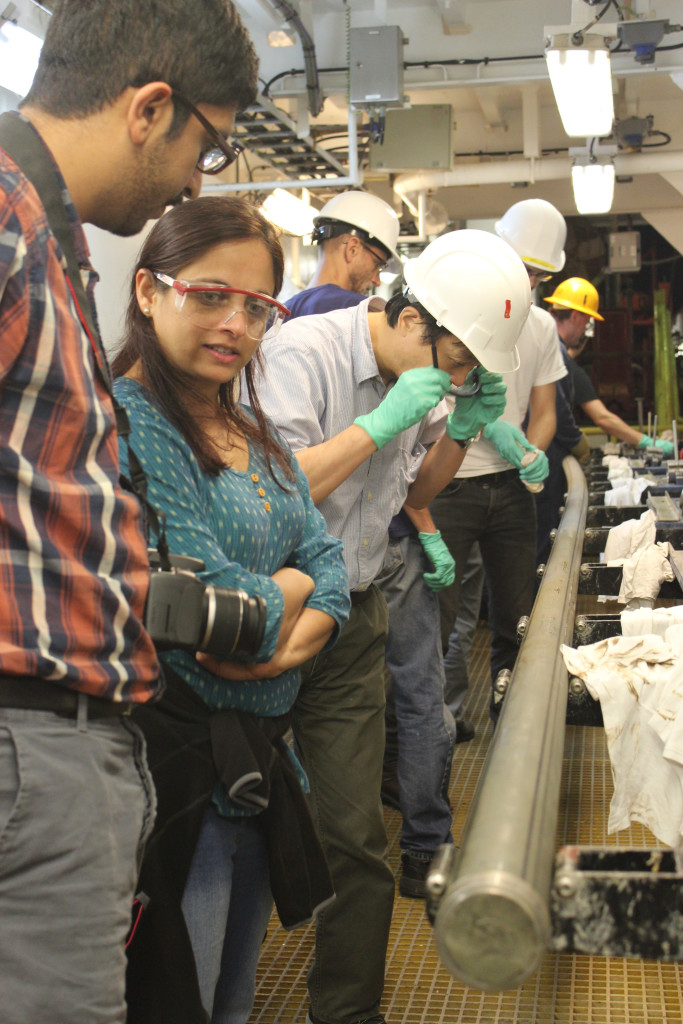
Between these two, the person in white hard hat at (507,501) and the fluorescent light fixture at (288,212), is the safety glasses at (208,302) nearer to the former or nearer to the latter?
the person in white hard hat at (507,501)

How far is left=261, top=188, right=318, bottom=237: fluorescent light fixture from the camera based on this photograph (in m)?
5.62

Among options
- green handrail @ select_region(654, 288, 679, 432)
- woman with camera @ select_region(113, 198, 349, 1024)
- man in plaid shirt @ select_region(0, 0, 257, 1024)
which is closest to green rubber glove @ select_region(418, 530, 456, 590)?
woman with camera @ select_region(113, 198, 349, 1024)

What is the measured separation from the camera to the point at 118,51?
105 cm

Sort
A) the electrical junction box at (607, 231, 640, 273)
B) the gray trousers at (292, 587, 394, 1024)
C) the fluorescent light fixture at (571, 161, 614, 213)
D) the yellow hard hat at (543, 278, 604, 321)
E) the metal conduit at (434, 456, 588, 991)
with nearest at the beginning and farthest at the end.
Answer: the metal conduit at (434, 456, 588, 991)
the gray trousers at (292, 587, 394, 1024)
the yellow hard hat at (543, 278, 604, 321)
the fluorescent light fixture at (571, 161, 614, 213)
the electrical junction box at (607, 231, 640, 273)

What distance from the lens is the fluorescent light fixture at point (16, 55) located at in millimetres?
2855

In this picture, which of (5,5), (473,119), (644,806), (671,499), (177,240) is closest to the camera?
(644,806)

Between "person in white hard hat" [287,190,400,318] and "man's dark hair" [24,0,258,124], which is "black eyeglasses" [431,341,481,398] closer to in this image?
"person in white hard hat" [287,190,400,318]

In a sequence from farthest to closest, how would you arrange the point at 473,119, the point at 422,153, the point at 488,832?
the point at 473,119 → the point at 422,153 → the point at 488,832

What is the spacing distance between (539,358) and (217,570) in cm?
299

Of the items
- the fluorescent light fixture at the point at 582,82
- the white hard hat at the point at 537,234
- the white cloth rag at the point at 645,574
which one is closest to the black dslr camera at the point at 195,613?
the white cloth rag at the point at 645,574

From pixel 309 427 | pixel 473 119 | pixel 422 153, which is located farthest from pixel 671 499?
pixel 473 119

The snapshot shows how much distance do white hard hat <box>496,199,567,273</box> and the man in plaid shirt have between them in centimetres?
395

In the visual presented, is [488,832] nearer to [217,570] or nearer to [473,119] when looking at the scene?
[217,570]

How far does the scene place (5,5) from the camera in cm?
279
